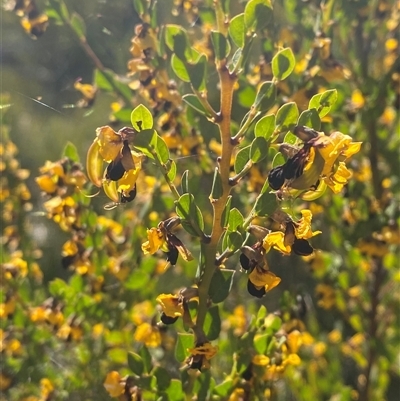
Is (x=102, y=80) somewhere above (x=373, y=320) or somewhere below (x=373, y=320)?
above

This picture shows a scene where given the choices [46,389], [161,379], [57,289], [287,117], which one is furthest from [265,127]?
[46,389]

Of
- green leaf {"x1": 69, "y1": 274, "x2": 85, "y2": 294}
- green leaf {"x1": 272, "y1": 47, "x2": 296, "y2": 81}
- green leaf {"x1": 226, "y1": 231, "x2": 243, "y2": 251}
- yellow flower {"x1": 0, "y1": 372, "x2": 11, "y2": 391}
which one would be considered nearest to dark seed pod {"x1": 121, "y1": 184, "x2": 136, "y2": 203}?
green leaf {"x1": 226, "y1": 231, "x2": 243, "y2": 251}

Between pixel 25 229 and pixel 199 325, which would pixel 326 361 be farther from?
pixel 199 325

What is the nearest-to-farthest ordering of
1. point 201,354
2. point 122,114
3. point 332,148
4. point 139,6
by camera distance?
point 332,148 < point 201,354 < point 139,6 < point 122,114

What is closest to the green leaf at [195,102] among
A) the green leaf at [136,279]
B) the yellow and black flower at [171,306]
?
the yellow and black flower at [171,306]

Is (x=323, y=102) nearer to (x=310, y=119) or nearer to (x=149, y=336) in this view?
(x=310, y=119)

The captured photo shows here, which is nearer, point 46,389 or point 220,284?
point 220,284

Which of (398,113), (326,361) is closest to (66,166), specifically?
(398,113)

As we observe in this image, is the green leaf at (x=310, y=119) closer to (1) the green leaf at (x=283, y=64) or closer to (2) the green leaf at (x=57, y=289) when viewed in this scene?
(1) the green leaf at (x=283, y=64)

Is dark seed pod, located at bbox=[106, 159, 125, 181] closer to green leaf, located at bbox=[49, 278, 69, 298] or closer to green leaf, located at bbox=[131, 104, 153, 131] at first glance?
green leaf, located at bbox=[131, 104, 153, 131]
